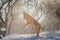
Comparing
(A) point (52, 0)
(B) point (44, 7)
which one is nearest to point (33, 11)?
(B) point (44, 7)

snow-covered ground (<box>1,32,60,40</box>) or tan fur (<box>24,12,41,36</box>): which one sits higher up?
tan fur (<box>24,12,41,36</box>)

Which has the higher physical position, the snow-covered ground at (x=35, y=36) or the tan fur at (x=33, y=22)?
the tan fur at (x=33, y=22)

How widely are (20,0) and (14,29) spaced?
1.57 feet

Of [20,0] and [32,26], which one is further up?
[20,0]

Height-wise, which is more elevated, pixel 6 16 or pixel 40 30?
pixel 6 16

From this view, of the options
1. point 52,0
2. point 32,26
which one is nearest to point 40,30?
point 32,26

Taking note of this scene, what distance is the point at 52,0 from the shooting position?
2.54 metres

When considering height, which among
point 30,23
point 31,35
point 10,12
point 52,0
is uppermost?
point 52,0

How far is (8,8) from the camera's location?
2.46m

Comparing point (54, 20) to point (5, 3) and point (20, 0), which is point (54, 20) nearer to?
point (20, 0)

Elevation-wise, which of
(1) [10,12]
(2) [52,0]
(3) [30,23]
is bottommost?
(3) [30,23]

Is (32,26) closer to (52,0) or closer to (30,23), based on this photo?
(30,23)

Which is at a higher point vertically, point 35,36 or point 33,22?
point 33,22

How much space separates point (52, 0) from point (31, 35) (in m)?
0.67
